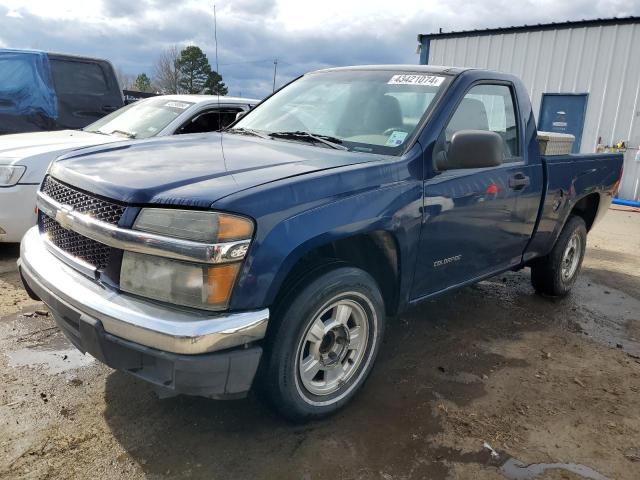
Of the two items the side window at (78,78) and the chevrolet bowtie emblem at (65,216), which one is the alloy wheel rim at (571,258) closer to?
the chevrolet bowtie emblem at (65,216)

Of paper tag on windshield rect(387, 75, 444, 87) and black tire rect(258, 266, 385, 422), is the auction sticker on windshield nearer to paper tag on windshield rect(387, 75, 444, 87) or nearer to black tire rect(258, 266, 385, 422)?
paper tag on windshield rect(387, 75, 444, 87)

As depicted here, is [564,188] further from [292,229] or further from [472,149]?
[292,229]

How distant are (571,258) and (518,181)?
1802 mm

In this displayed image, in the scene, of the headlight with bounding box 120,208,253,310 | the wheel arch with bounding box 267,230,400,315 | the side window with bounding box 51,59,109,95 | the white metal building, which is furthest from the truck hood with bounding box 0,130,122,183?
the white metal building

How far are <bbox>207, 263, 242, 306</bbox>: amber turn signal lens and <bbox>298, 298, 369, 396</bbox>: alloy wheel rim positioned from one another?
515 mm

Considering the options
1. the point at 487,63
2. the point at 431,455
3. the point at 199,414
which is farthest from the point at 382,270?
the point at 487,63

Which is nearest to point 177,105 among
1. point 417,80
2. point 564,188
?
point 417,80

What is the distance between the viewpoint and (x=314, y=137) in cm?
318

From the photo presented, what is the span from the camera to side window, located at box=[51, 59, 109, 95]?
6993mm

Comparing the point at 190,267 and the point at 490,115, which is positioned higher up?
the point at 490,115

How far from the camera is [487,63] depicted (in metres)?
12.7

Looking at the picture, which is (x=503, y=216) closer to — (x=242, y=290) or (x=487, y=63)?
(x=242, y=290)

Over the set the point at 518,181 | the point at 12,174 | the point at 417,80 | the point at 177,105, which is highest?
the point at 417,80

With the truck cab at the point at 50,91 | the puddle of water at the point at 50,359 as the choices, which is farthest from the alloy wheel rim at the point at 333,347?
the truck cab at the point at 50,91
